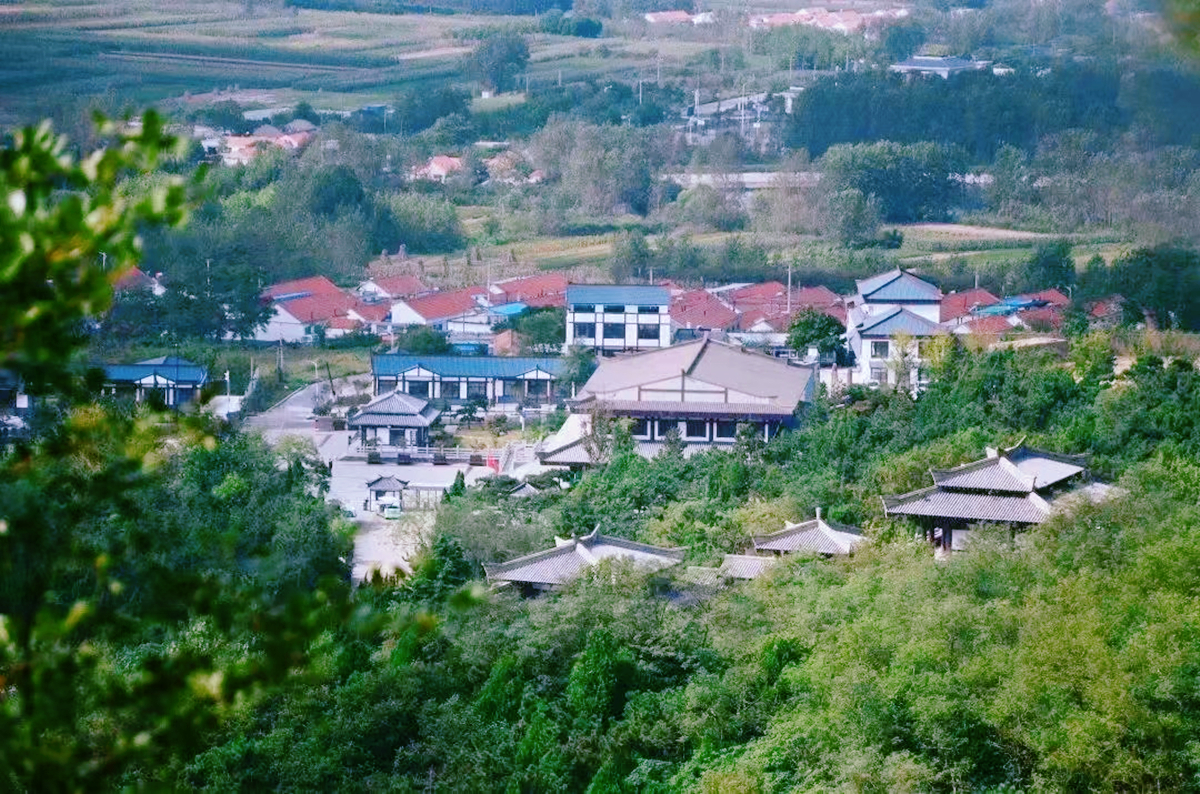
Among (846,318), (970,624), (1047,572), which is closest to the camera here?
(970,624)

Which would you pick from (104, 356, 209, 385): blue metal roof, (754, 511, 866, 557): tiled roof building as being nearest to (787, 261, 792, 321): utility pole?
(104, 356, 209, 385): blue metal roof

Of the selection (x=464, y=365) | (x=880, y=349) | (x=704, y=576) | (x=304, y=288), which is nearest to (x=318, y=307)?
(x=304, y=288)

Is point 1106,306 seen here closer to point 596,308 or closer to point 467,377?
point 596,308

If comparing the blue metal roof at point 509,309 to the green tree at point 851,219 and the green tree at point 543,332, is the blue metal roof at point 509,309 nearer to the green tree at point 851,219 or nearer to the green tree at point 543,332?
the green tree at point 543,332

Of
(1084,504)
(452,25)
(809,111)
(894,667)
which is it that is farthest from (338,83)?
(894,667)

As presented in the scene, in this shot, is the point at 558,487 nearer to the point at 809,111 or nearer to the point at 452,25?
the point at 809,111

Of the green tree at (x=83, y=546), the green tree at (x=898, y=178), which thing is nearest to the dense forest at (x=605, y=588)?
the green tree at (x=83, y=546)
